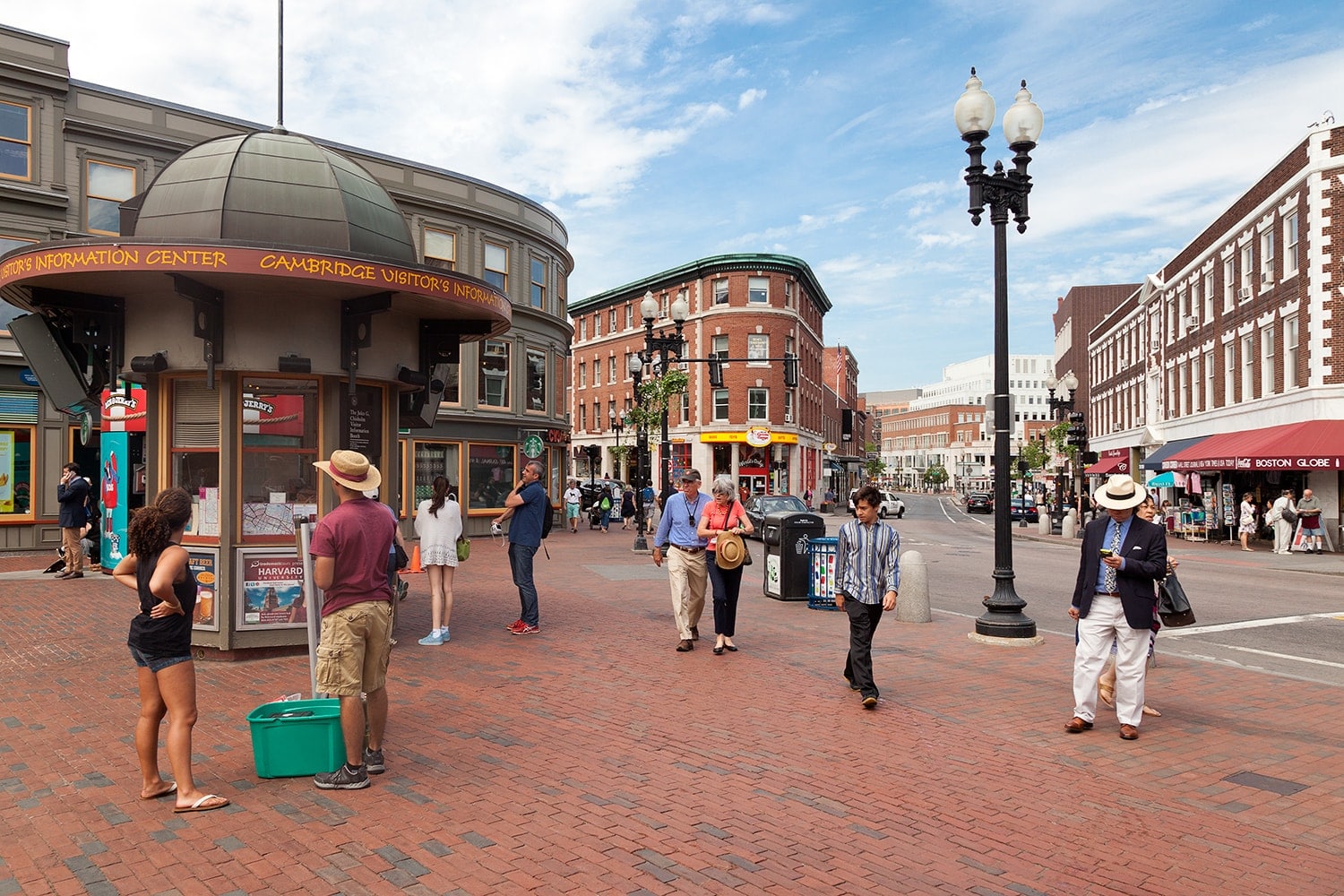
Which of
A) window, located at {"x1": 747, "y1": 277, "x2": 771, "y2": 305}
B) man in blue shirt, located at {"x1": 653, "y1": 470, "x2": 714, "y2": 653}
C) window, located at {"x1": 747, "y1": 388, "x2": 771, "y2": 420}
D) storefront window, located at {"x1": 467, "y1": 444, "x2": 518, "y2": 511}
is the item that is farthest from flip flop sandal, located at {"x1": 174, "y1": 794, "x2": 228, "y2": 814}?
window, located at {"x1": 747, "y1": 277, "x2": 771, "y2": 305}

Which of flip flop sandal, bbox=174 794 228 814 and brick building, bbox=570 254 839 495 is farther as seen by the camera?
brick building, bbox=570 254 839 495

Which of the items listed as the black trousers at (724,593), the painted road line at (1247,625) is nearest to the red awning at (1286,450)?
the painted road line at (1247,625)

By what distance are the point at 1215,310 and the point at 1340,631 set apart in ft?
86.2

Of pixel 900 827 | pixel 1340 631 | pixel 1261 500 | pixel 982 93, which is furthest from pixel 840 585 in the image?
pixel 1261 500

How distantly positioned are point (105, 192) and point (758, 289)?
130 feet

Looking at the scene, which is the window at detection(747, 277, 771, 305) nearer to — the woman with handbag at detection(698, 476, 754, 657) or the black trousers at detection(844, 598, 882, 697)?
the woman with handbag at detection(698, 476, 754, 657)

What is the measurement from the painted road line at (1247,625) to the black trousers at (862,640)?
557 centimetres

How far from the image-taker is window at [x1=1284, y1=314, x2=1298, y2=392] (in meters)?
27.3

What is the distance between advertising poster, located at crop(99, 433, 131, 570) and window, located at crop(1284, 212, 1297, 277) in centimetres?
2994

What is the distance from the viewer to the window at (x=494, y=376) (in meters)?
29.3

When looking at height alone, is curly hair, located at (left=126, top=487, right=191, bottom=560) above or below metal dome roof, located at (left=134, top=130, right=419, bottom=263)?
below

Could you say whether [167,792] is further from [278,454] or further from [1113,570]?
[1113,570]

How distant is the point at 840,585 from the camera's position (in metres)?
7.74

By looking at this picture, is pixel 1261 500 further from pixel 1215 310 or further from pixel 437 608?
pixel 437 608
